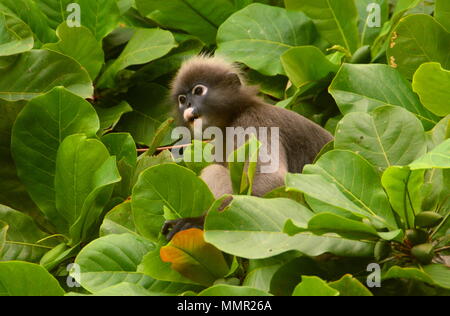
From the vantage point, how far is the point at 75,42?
407 centimetres

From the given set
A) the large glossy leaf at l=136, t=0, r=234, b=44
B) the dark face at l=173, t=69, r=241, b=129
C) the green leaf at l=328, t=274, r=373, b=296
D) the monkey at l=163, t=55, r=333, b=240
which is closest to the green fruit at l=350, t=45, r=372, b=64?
the monkey at l=163, t=55, r=333, b=240

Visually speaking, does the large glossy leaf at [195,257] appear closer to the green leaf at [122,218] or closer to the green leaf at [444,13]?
the green leaf at [122,218]

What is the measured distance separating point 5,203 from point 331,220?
1.87m

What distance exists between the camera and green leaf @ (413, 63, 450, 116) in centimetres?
304

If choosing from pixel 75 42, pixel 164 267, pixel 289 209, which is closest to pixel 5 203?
pixel 75 42

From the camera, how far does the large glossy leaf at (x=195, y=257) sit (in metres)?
2.65

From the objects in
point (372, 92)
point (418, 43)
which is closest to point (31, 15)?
point (372, 92)

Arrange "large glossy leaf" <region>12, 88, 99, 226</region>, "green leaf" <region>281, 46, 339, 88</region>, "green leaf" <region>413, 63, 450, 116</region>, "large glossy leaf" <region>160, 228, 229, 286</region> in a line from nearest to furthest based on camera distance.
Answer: "large glossy leaf" <region>160, 228, 229, 286</region>
"green leaf" <region>413, 63, 450, 116</region>
"large glossy leaf" <region>12, 88, 99, 226</region>
"green leaf" <region>281, 46, 339, 88</region>

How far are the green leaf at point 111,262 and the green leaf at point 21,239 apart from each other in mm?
553

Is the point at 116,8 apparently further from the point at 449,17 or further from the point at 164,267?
the point at 164,267

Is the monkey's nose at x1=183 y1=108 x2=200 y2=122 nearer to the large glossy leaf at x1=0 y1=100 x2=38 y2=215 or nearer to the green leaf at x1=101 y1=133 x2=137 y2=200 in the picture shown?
the green leaf at x1=101 y1=133 x2=137 y2=200

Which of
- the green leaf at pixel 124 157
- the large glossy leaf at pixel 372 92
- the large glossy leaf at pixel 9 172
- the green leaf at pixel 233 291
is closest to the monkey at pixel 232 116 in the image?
the green leaf at pixel 124 157

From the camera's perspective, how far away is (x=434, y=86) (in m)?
3.10

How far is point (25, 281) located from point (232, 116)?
2.16 meters
